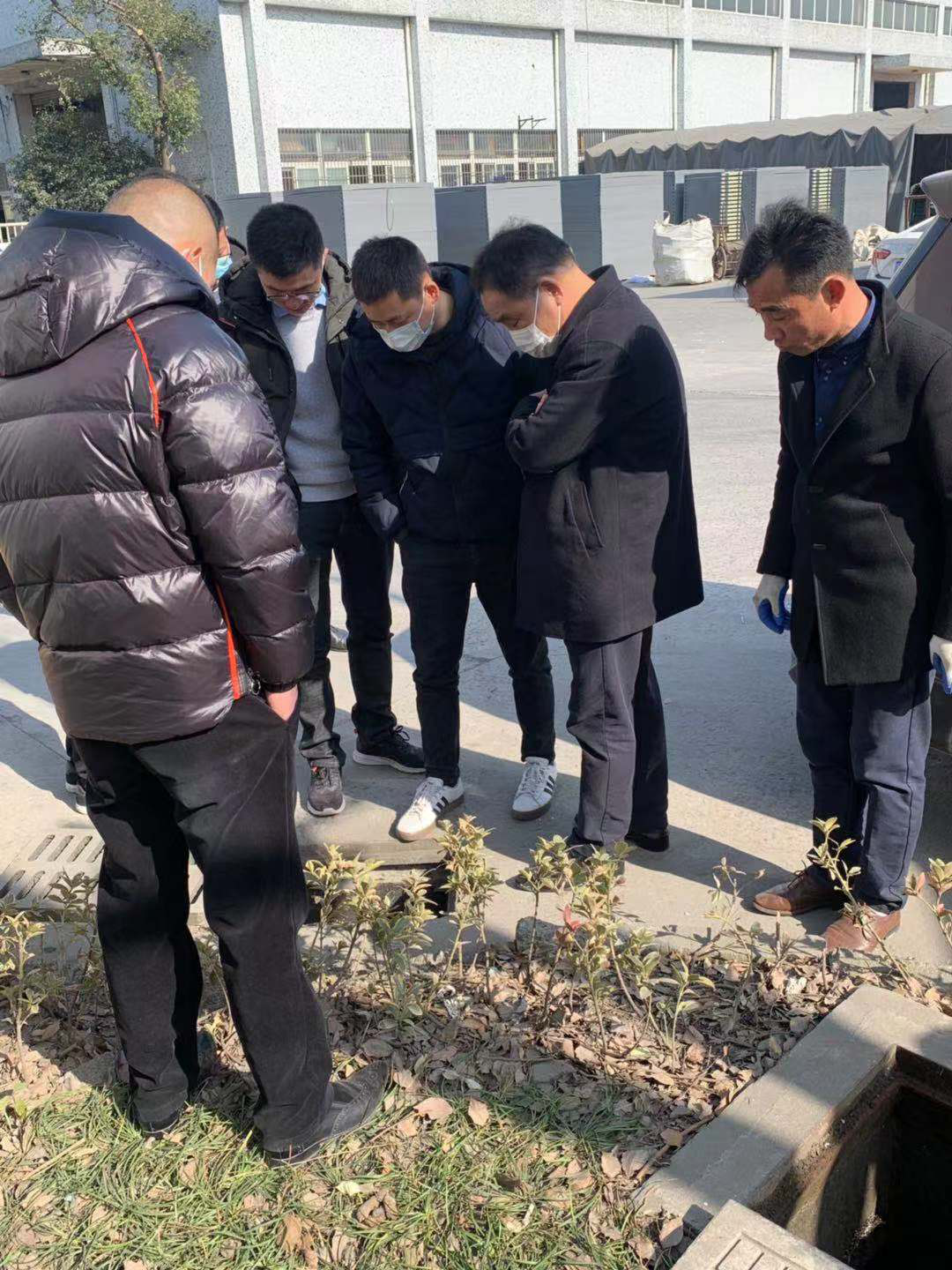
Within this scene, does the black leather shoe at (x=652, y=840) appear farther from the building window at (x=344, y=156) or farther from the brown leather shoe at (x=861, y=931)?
the building window at (x=344, y=156)

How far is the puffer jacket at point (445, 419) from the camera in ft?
12.3

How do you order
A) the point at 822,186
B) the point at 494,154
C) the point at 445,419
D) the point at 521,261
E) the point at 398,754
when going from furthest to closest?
the point at 494,154 → the point at 822,186 → the point at 398,754 → the point at 445,419 → the point at 521,261

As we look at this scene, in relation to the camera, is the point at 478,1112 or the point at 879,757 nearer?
the point at 478,1112

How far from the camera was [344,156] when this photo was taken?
3078 centimetres

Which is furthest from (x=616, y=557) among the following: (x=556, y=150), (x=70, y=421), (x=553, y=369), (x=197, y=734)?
(x=556, y=150)

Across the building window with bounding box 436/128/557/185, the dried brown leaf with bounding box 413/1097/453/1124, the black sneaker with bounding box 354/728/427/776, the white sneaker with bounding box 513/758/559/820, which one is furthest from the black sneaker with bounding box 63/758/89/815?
the building window with bounding box 436/128/557/185

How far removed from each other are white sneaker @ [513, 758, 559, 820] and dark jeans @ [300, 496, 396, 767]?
70 cm

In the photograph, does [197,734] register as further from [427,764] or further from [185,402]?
[427,764]

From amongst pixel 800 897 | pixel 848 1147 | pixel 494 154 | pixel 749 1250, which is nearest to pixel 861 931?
pixel 800 897

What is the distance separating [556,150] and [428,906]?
35.8 meters

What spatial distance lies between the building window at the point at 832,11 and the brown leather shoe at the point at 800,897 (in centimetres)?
4578

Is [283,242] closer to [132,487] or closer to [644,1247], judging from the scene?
[132,487]

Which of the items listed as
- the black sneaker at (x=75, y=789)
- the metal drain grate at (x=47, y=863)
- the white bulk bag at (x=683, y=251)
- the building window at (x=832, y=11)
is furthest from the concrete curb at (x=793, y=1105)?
the building window at (x=832, y=11)

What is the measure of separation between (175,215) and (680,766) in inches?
112
